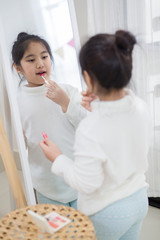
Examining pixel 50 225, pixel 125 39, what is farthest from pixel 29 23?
pixel 50 225

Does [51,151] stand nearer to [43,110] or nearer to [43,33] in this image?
[43,110]

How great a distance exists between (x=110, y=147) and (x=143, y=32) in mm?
950

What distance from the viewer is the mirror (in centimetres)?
111

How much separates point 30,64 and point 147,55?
73cm

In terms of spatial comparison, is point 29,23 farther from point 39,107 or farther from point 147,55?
point 147,55

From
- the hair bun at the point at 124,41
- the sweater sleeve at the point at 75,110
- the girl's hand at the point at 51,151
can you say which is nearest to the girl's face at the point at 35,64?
the sweater sleeve at the point at 75,110

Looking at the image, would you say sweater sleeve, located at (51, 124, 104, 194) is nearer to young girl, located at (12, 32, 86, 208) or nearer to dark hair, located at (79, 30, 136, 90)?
dark hair, located at (79, 30, 136, 90)

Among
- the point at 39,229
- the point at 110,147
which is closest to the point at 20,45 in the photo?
the point at 110,147

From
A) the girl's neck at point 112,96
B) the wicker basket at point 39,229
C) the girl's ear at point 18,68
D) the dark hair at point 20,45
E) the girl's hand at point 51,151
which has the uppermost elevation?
the dark hair at point 20,45

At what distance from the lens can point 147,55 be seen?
1554 millimetres

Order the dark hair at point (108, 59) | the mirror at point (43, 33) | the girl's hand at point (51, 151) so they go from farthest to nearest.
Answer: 1. the mirror at point (43, 33)
2. the girl's hand at point (51, 151)
3. the dark hair at point (108, 59)

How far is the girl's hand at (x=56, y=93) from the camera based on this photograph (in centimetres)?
A: 114

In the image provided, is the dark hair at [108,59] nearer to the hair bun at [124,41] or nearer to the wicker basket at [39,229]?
the hair bun at [124,41]

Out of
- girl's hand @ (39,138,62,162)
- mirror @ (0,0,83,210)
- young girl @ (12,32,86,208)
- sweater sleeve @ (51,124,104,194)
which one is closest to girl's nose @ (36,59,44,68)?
young girl @ (12,32,86,208)
